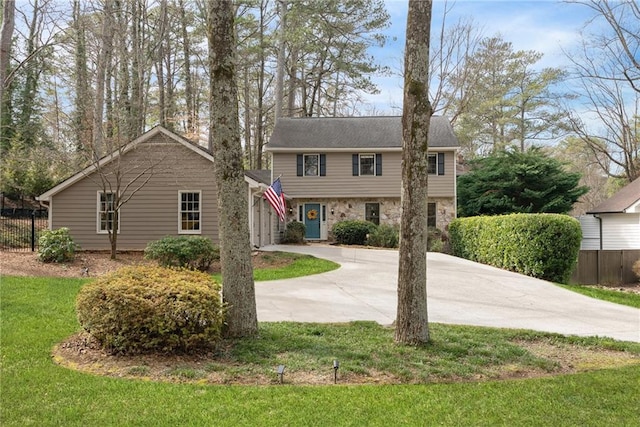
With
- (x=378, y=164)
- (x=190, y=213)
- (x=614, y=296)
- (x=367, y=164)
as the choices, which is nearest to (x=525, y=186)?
(x=378, y=164)

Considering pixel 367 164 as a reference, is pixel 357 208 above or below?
below

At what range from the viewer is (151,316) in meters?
5.09

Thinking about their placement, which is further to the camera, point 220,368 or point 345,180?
point 345,180

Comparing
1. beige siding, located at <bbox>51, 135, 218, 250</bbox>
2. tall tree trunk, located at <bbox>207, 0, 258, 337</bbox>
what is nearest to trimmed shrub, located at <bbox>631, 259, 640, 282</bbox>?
beige siding, located at <bbox>51, 135, 218, 250</bbox>

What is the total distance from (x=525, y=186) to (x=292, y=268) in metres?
14.1

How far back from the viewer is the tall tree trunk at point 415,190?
5.55 m

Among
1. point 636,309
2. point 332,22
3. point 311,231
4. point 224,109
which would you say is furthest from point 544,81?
point 224,109

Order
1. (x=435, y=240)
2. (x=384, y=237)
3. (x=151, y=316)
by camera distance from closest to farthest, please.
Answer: (x=151, y=316) → (x=384, y=237) → (x=435, y=240)

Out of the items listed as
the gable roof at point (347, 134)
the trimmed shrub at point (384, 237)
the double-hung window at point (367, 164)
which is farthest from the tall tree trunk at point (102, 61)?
the double-hung window at point (367, 164)

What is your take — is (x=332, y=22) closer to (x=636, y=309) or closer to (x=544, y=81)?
(x=544, y=81)

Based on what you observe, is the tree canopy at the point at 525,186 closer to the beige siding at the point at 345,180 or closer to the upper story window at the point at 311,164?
the beige siding at the point at 345,180

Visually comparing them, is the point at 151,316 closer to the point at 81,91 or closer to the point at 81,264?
the point at 81,264

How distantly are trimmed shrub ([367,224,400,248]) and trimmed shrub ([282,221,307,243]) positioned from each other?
10.2 ft

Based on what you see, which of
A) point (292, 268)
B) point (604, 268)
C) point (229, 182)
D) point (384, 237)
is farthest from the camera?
point (384, 237)
